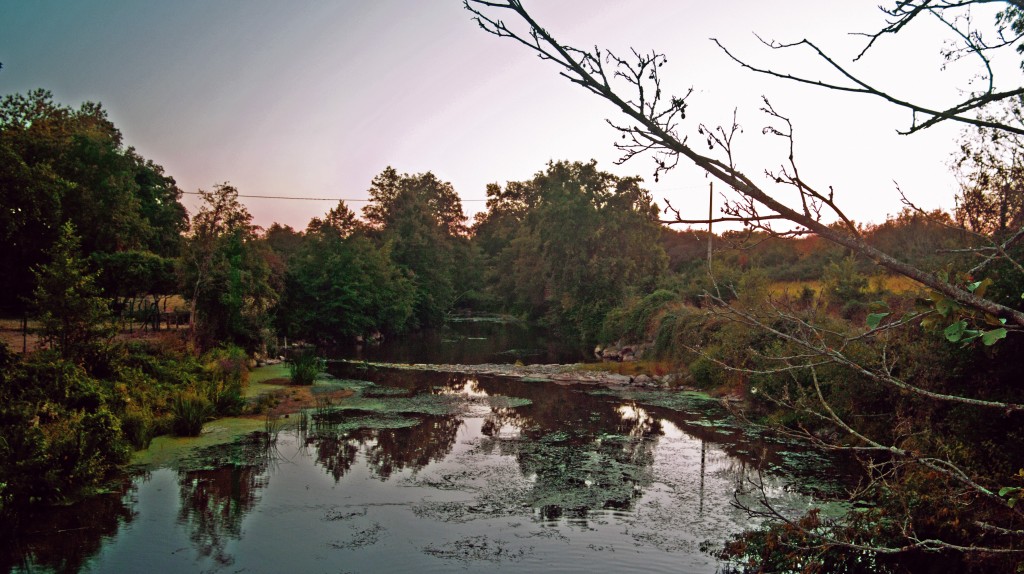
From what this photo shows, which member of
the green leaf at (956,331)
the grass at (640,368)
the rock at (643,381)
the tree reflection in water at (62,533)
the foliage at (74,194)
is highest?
the foliage at (74,194)

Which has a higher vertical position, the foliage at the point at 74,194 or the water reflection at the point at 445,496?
the foliage at the point at 74,194

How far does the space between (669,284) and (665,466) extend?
27255 millimetres

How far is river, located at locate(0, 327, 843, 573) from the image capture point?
7.10 metres

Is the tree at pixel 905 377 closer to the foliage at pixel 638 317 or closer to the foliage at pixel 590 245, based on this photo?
the foliage at pixel 638 317

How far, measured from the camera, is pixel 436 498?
912cm

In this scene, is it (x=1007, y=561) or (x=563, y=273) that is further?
(x=563, y=273)

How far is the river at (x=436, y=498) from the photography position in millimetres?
7098

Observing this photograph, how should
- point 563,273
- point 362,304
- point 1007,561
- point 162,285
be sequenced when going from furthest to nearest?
point 563,273 < point 362,304 < point 162,285 < point 1007,561

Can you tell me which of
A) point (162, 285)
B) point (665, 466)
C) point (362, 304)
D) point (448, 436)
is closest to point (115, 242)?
point (162, 285)

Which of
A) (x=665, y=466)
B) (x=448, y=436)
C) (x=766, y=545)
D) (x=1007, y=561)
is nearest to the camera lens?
(x=1007, y=561)

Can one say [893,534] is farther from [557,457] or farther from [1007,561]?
[557,457]

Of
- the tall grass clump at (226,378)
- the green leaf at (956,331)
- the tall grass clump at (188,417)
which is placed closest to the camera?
the green leaf at (956,331)

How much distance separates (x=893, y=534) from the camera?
594cm

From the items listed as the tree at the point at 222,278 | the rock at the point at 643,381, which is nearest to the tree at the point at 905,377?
the rock at the point at 643,381
